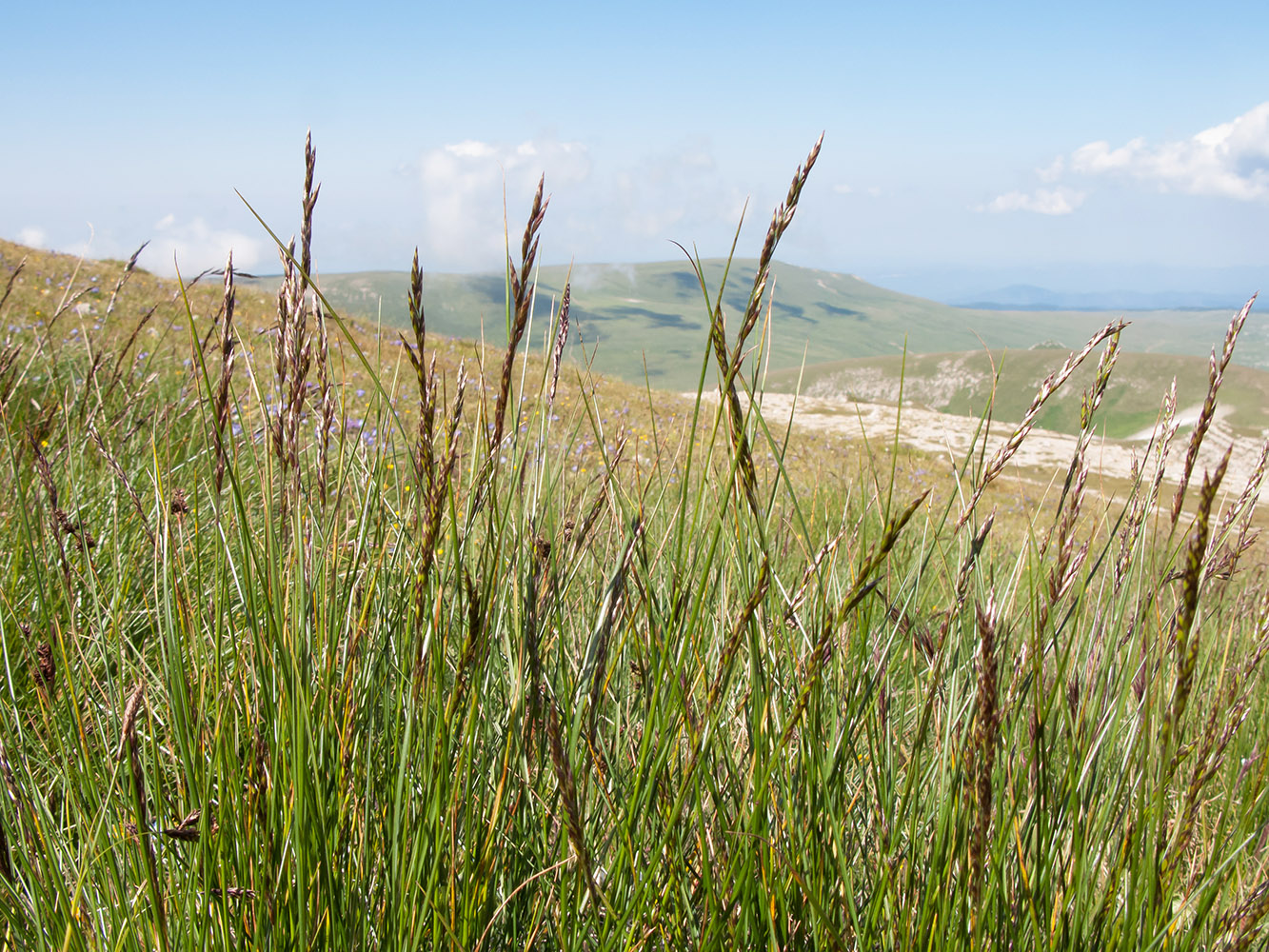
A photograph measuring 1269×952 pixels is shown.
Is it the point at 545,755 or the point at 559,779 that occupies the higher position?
the point at 559,779

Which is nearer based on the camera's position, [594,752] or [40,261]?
[594,752]

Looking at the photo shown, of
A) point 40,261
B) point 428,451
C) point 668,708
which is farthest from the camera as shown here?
point 40,261

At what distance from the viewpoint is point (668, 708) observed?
927mm

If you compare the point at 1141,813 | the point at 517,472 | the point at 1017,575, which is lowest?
the point at 1141,813

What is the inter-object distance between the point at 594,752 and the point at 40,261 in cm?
1648

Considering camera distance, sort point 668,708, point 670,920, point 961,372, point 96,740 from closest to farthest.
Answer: point 668,708, point 670,920, point 96,740, point 961,372

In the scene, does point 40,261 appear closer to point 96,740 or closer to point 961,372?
point 96,740

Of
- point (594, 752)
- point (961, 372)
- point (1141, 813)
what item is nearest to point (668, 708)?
point (594, 752)

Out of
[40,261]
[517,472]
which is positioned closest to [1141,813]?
[517,472]

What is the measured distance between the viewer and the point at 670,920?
111cm

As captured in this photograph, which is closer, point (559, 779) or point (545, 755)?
point (559, 779)

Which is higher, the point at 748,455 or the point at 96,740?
the point at 748,455

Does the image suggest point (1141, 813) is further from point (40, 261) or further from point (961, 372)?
point (961, 372)

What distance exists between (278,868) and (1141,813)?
1051 mm
